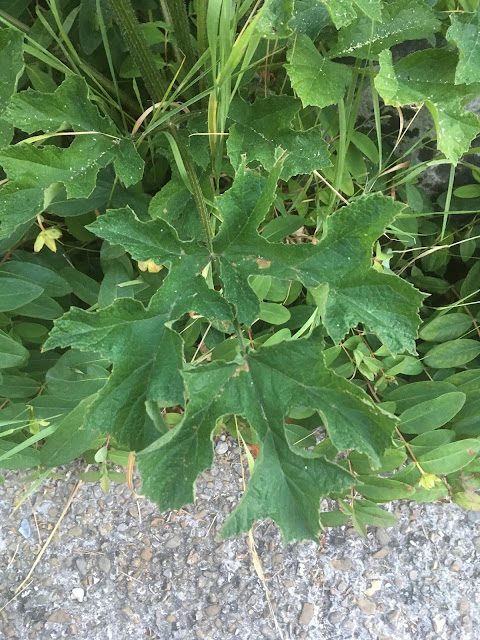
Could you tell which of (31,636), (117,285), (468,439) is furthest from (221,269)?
(31,636)

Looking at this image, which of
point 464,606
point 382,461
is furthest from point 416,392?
point 464,606

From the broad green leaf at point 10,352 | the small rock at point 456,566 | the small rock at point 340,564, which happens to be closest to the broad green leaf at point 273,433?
the broad green leaf at point 10,352

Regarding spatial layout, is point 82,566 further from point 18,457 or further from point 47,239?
point 47,239

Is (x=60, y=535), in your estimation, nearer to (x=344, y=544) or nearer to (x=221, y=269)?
(x=344, y=544)

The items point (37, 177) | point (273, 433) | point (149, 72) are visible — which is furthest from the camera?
point (149, 72)

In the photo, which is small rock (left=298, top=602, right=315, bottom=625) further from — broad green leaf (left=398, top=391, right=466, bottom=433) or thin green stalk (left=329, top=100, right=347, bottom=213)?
Answer: thin green stalk (left=329, top=100, right=347, bottom=213)
